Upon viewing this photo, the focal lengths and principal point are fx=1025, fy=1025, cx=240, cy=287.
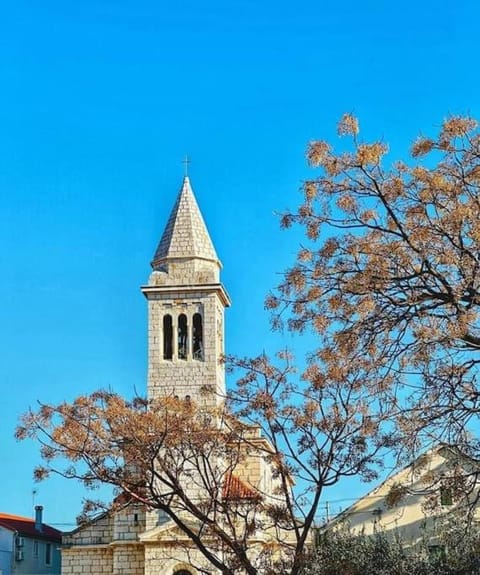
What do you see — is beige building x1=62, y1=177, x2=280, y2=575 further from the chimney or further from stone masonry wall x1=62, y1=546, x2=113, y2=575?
the chimney

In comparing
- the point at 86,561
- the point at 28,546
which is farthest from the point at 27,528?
the point at 86,561

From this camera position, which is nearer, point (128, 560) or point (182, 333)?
point (128, 560)

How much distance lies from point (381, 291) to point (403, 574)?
49.4ft

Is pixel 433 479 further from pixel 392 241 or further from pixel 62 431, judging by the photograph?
pixel 62 431

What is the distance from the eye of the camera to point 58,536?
62.1m

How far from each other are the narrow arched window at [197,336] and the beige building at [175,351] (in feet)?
0.15

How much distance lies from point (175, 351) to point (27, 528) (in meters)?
19.3

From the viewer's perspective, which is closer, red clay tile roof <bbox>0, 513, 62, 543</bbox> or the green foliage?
the green foliage

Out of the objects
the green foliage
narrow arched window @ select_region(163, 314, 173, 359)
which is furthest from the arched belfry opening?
the green foliage

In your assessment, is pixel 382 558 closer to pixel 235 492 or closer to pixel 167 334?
pixel 235 492

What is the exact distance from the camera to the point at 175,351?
4625 cm

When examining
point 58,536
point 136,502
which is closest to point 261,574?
point 136,502

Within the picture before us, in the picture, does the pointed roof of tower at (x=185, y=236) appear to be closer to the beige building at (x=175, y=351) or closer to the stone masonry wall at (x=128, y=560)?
the beige building at (x=175, y=351)

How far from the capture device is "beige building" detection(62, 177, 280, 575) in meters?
43.6
